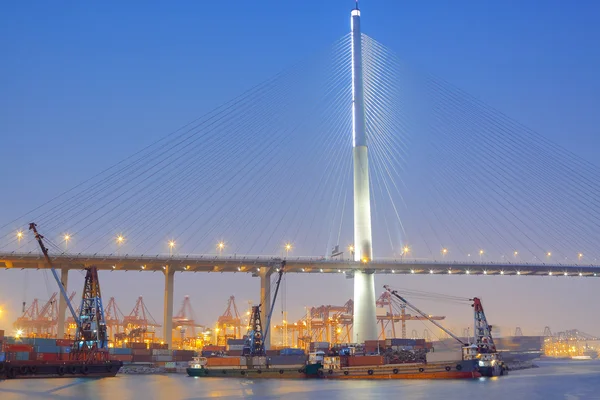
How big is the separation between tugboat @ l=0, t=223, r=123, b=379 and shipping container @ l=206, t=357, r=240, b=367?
10.3 meters

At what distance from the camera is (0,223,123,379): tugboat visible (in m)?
63.1

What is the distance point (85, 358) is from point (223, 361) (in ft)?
49.6

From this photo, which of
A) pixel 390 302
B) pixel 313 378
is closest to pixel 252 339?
pixel 313 378

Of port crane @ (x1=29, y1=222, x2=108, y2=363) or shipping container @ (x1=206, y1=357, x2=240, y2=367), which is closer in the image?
port crane @ (x1=29, y1=222, x2=108, y2=363)

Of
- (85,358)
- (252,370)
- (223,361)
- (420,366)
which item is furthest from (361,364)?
(85,358)

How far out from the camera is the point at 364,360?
7075 cm

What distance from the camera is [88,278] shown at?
242 feet

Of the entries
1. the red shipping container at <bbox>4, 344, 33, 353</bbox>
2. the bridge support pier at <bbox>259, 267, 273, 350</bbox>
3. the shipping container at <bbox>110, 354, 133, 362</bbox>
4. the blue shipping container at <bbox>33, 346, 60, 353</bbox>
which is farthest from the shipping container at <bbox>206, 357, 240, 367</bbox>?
the bridge support pier at <bbox>259, 267, 273, 350</bbox>

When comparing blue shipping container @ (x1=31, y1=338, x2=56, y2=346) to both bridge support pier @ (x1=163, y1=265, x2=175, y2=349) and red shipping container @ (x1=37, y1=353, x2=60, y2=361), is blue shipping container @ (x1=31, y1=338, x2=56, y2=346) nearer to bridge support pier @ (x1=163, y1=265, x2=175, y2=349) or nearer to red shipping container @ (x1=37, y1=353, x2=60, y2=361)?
red shipping container @ (x1=37, y1=353, x2=60, y2=361)

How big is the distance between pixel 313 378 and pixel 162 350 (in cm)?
3257

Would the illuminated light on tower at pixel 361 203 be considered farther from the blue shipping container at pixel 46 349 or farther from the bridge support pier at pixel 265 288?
the blue shipping container at pixel 46 349

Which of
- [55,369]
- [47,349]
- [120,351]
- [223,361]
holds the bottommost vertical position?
[223,361]

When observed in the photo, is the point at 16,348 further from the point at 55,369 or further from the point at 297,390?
the point at 297,390

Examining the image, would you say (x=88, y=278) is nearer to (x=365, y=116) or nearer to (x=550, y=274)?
(x=365, y=116)
